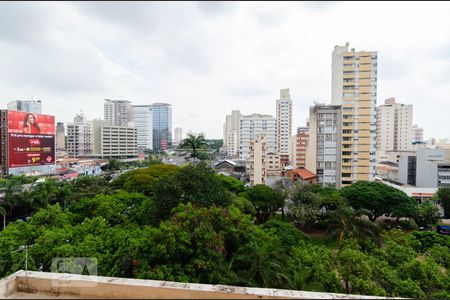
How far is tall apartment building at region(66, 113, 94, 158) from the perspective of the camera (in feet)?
224

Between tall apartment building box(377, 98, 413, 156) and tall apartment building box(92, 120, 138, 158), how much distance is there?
6310 cm

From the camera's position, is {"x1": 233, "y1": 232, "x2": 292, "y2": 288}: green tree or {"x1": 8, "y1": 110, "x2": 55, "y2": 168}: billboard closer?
{"x1": 233, "y1": 232, "x2": 292, "y2": 288}: green tree

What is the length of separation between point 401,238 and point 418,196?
22.1m

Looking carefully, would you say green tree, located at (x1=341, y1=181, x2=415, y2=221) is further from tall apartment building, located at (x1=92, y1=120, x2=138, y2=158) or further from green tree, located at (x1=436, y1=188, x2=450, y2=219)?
tall apartment building, located at (x1=92, y1=120, x2=138, y2=158)

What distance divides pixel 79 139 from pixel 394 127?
79.0m

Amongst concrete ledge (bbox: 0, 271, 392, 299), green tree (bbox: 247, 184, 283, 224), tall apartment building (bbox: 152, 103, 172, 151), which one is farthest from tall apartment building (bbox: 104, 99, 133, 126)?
concrete ledge (bbox: 0, 271, 392, 299)

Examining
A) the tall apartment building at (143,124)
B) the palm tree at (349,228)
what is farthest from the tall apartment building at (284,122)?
the tall apartment building at (143,124)

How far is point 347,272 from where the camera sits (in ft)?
22.1

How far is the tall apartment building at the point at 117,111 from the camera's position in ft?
316

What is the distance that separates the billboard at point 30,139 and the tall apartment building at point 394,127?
63922 millimetres

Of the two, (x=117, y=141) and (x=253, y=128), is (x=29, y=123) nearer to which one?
(x=117, y=141)

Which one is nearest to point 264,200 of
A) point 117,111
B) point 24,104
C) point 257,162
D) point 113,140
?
point 257,162

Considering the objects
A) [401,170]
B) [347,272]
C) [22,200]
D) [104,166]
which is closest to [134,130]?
[104,166]

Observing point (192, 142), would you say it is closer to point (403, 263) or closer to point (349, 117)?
point (349, 117)
